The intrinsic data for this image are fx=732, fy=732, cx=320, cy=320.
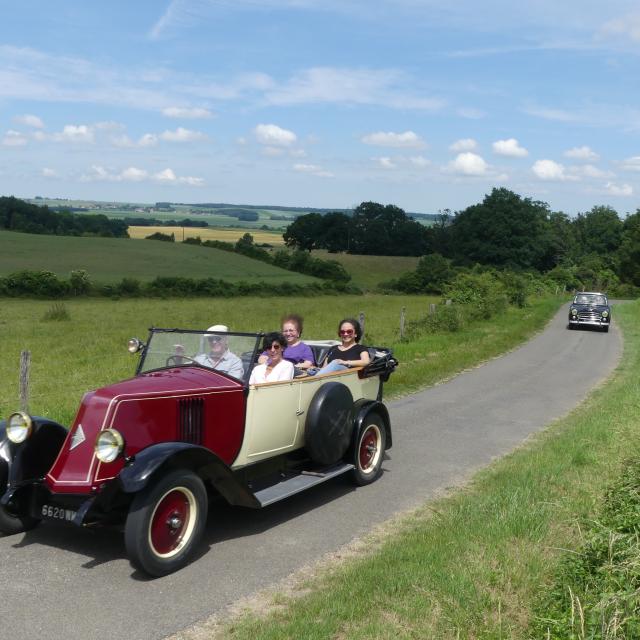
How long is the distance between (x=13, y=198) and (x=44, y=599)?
108730 millimetres

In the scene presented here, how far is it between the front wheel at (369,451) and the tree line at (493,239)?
217 ft

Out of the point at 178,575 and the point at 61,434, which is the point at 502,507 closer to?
the point at 178,575

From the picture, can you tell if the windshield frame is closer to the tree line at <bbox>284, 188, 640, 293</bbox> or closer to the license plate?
the license plate

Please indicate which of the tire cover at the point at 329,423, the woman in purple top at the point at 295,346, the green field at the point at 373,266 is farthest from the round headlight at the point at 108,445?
the green field at the point at 373,266

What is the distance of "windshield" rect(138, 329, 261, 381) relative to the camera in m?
6.47

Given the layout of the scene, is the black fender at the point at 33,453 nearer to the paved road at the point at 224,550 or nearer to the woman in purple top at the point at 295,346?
the paved road at the point at 224,550

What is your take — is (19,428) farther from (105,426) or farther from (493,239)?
(493,239)

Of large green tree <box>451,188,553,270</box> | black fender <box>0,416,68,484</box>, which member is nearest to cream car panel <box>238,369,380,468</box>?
black fender <box>0,416,68,484</box>

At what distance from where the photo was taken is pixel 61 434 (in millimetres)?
6176

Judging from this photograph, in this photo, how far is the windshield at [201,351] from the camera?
21.2 feet

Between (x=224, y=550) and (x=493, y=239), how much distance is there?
8843cm

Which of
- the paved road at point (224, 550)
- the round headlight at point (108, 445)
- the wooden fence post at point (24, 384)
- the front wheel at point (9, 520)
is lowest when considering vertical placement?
the paved road at point (224, 550)

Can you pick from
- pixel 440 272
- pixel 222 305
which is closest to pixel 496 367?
pixel 222 305

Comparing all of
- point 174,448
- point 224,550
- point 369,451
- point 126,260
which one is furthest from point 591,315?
point 126,260
